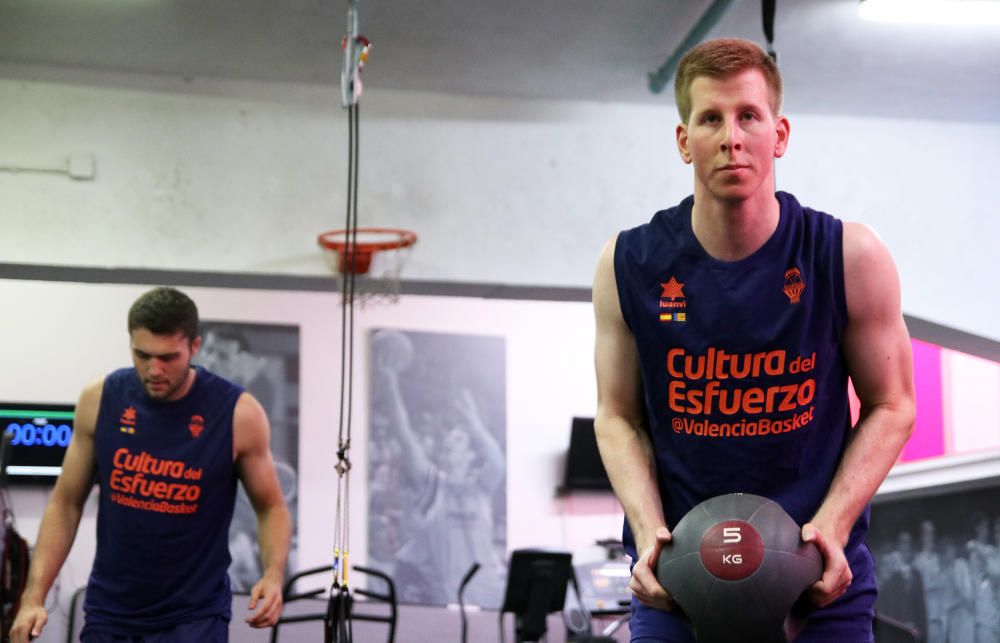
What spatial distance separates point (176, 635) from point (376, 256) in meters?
2.93

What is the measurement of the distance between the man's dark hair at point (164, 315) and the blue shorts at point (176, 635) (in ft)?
2.87

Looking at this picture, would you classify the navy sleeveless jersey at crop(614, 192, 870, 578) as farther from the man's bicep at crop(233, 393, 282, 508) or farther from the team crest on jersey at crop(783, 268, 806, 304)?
the man's bicep at crop(233, 393, 282, 508)

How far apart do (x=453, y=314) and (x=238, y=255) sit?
13.8ft

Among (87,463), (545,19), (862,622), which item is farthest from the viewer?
(545,19)

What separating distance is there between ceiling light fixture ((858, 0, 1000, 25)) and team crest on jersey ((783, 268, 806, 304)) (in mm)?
3694

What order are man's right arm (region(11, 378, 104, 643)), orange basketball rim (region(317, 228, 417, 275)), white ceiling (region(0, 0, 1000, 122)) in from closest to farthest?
man's right arm (region(11, 378, 104, 643)) < white ceiling (region(0, 0, 1000, 122)) < orange basketball rim (region(317, 228, 417, 275))

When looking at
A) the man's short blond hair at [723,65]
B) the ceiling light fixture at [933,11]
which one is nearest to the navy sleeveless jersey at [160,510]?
the man's short blond hair at [723,65]

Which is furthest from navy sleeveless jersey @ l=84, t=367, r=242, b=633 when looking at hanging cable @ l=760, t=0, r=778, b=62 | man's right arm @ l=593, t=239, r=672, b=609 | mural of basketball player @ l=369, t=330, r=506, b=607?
mural of basketball player @ l=369, t=330, r=506, b=607

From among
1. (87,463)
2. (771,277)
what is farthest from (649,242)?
(87,463)

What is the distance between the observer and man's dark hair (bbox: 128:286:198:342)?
3768mm

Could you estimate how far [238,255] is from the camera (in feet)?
19.9

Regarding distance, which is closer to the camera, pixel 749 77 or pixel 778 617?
pixel 778 617

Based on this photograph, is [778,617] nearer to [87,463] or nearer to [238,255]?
[87,463]

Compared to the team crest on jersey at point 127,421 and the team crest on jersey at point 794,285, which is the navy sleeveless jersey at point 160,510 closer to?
the team crest on jersey at point 127,421
